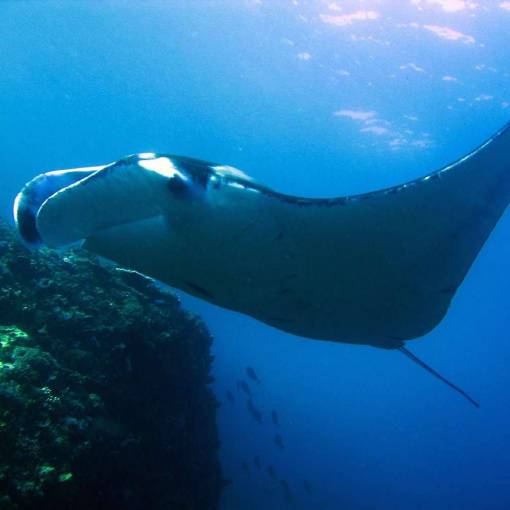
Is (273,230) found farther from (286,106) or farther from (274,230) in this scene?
(286,106)

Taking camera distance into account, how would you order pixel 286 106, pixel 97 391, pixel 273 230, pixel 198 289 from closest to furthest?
pixel 273 230 < pixel 198 289 < pixel 97 391 < pixel 286 106

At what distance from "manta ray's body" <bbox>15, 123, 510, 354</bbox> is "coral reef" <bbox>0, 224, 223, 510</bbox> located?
9.28 feet

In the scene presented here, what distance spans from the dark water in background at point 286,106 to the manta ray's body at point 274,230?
57.1ft

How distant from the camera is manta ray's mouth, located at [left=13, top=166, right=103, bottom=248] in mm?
2295

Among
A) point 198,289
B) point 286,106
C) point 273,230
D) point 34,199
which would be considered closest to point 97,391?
point 198,289

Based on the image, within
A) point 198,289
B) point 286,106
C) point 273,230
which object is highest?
point 286,106

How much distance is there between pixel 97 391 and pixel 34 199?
4.38m

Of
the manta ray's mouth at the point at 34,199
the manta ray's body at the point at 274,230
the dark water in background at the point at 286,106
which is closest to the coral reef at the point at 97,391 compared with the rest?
the manta ray's mouth at the point at 34,199

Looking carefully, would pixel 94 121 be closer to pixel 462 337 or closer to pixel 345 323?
pixel 345 323

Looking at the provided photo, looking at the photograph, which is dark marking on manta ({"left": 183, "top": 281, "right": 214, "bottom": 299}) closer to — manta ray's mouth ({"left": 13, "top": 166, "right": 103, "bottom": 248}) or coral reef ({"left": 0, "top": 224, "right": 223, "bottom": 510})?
manta ray's mouth ({"left": 13, "top": 166, "right": 103, "bottom": 248})

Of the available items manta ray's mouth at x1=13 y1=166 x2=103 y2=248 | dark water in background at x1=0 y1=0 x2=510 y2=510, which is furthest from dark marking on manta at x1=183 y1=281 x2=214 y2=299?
dark water in background at x1=0 y1=0 x2=510 y2=510

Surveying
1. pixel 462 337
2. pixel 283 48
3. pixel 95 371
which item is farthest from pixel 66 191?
pixel 462 337

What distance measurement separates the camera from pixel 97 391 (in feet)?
19.4

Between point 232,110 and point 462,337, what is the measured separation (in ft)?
189
